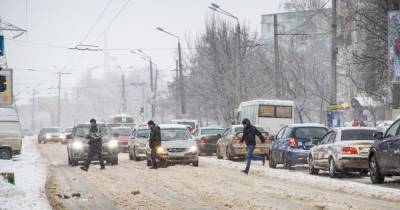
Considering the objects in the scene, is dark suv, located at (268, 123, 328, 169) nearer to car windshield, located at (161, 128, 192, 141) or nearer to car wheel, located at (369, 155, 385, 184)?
car windshield, located at (161, 128, 192, 141)

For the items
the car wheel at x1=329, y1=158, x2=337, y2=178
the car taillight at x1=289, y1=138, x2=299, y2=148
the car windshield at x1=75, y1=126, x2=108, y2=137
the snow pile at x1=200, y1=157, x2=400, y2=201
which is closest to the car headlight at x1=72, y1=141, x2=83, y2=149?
the car windshield at x1=75, y1=126, x2=108, y2=137

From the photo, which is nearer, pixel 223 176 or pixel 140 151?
pixel 223 176

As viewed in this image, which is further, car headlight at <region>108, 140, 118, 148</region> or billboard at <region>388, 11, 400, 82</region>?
car headlight at <region>108, 140, 118, 148</region>

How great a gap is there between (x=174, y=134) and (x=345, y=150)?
1095cm

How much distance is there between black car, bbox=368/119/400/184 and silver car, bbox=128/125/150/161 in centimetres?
1704

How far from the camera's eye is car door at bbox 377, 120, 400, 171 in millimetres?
19188

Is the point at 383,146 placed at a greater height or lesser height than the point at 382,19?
lesser

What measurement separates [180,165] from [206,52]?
42.8 metres

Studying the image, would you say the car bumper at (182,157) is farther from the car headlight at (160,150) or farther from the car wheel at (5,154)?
the car wheel at (5,154)

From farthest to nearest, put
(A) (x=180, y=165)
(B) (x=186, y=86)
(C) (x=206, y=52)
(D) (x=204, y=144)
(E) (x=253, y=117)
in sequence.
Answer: (B) (x=186, y=86), (C) (x=206, y=52), (E) (x=253, y=117), (D) (x=204, y=144), (A) (x=180, y=165)

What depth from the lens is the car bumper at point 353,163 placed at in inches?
897

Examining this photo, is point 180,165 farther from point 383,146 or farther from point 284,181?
point 383,146

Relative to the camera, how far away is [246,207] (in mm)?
14383

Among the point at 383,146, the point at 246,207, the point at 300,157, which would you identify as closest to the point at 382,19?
the point at 300,157
